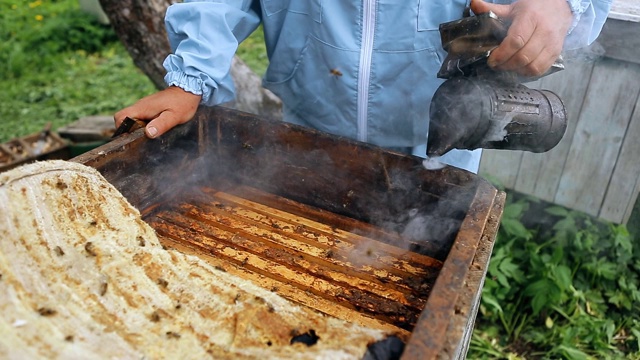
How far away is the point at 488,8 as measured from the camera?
6.23ft

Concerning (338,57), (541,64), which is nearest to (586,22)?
(541,64)

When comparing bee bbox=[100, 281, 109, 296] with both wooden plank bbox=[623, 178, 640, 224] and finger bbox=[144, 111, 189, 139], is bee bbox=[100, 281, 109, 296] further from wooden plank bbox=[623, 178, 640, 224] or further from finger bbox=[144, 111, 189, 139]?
wooden plank bbox=[623, 178, 640, 224]

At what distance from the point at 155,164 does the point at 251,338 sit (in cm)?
115

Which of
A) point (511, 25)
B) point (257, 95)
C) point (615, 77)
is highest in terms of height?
point (511, 25)

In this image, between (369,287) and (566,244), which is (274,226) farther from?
(566,244)

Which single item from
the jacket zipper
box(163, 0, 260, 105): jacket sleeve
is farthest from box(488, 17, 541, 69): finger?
box(163, 0, 260, 105): jacket sleeve

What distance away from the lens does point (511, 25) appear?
1829mm

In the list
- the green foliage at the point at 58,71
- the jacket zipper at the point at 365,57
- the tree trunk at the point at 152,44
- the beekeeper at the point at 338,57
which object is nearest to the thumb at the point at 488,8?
the beekeeper at the point at 338,57

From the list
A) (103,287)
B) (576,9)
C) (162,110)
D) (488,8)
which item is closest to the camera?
(103,287)

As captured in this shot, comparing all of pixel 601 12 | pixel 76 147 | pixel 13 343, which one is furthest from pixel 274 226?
pixel 76 147

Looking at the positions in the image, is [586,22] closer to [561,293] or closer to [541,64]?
[541,64]

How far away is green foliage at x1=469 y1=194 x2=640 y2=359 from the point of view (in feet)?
12.0

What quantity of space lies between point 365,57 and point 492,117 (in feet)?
2.28

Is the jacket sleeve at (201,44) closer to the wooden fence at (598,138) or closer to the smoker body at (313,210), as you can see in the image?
the smoker body at (313,210)
